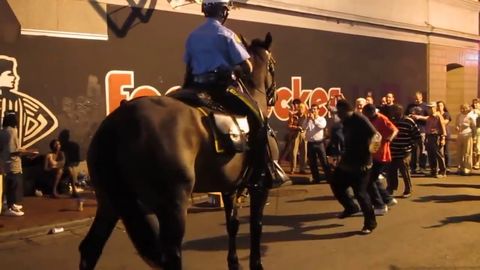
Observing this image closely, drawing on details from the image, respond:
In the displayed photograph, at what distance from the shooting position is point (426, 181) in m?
13.8

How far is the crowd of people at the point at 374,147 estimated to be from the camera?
8.65m

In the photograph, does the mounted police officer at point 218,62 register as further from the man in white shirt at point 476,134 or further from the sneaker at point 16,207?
the man in white shirt at point 476,134

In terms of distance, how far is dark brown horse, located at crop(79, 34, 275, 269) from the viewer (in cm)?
435

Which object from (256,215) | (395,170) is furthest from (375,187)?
(256,215)

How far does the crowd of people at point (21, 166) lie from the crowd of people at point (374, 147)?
17.1 ft

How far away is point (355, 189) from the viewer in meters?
8.62

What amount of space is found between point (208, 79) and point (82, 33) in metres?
8.14

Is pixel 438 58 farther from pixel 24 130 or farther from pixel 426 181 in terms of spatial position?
pixel 24 130

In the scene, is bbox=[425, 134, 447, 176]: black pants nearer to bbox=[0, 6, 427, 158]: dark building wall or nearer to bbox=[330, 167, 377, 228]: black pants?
bbox=[0, 6, 427, 158]: dark building wall

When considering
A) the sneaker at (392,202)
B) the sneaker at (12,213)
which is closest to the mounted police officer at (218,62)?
the sneaker at (12,213)

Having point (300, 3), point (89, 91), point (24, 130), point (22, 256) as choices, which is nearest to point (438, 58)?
point (300, 3)

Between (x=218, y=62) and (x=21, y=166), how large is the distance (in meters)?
6.99

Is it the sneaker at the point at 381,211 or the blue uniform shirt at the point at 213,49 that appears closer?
the blue uniform shirt at the point at 213,49

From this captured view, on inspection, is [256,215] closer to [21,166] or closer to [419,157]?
[21,166]
